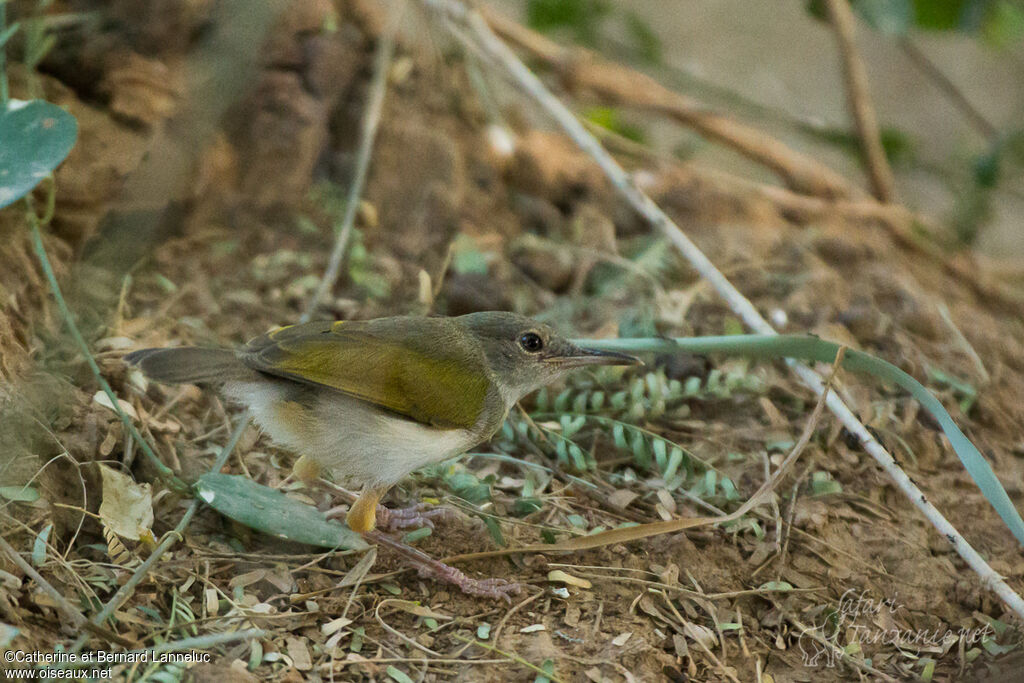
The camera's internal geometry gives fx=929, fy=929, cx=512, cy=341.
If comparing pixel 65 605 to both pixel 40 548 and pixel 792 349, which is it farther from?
pixel 792 349

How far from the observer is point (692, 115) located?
644 cm

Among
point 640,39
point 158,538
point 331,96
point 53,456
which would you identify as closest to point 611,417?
point 158,538

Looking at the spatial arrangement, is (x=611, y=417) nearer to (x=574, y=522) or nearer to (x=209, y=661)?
(x=574, y=522)

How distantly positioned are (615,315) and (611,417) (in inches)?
29.1

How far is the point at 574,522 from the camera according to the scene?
3391 millimetres

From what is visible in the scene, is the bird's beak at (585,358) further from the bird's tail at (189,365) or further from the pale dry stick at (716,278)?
the bird's tail at (189,365)

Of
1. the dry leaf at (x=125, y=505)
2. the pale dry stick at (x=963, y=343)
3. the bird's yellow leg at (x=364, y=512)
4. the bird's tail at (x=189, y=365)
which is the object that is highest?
the bird's tail at (x=189, y=365)

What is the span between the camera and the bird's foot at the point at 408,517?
3.41 m

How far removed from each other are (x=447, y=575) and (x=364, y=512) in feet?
1.24

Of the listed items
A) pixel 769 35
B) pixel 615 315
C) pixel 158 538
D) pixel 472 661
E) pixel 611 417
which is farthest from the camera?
pixel 769 35

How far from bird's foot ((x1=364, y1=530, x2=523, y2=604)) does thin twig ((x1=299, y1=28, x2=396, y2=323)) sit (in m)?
1.30

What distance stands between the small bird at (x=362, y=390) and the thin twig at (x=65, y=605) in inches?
30.3

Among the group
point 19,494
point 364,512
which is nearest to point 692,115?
point 364,512

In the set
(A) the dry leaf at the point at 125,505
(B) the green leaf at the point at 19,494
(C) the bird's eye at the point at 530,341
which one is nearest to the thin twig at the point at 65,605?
(B) the green leaf at the point at 19,494
